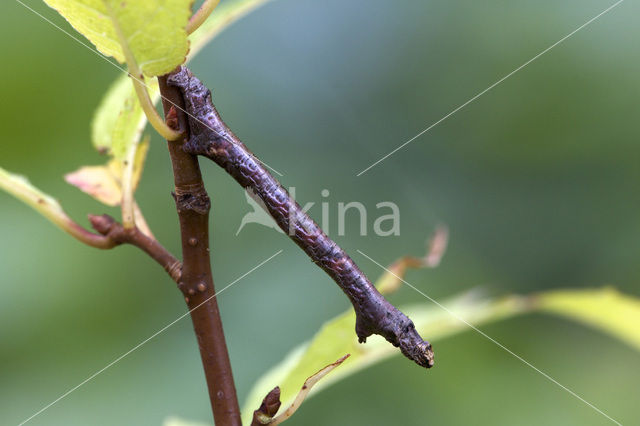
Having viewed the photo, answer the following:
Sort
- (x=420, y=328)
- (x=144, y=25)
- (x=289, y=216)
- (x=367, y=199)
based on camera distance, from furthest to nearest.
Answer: (x=367, y=199)
(x=420, y=328)
(x=289, y=216)
(x=144, y=25)

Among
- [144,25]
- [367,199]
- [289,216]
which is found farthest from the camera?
[367,199]

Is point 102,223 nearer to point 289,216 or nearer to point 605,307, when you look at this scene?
point 289,216

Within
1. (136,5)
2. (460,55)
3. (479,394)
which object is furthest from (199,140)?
(460,55)

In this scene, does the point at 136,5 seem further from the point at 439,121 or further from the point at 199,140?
the point at 439,121

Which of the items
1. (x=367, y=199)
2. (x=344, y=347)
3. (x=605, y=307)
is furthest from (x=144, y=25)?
(x=367, y=199)

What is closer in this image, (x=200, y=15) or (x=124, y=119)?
(x=200, y=15)

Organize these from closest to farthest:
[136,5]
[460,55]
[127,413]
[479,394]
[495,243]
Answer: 1. [136,5]
2. [127,413]
3. [479,394]
4. [495,243]
5. [460,55]

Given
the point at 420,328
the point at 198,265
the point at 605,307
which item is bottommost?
the point at 605,307

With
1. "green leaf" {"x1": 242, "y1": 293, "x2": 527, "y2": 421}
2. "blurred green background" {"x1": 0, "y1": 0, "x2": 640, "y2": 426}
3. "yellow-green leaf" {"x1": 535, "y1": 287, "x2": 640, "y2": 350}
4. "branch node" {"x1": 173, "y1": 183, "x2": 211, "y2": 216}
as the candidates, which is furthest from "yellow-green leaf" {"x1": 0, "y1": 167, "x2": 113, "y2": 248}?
"blurred green background" {"x1": 0, "y1": 0, "x2": 640, "y2": 426}
